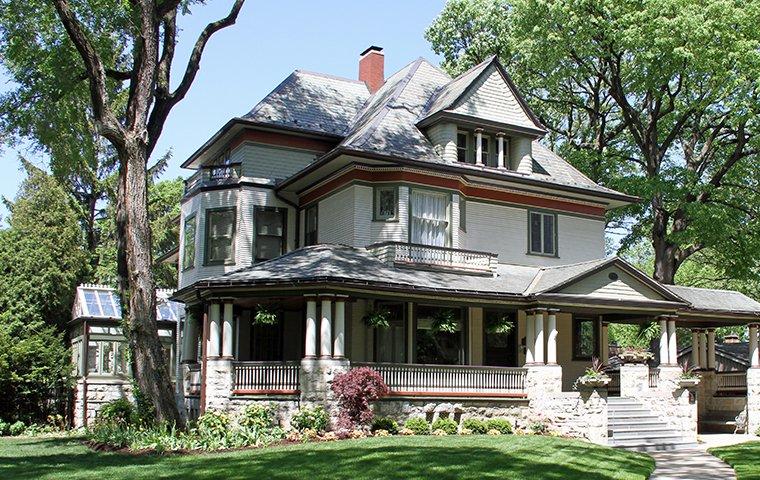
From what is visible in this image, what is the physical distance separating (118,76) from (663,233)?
2420cm

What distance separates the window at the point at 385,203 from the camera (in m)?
25.9

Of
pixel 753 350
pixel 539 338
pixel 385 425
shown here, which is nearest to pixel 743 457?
pixel 539 338

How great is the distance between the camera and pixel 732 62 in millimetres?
32344

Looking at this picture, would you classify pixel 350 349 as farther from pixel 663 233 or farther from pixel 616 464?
pixel 663 233

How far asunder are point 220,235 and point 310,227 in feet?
10.3

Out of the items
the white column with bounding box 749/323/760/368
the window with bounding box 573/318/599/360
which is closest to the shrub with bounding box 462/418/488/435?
the window with bounding box 573/318/599/360

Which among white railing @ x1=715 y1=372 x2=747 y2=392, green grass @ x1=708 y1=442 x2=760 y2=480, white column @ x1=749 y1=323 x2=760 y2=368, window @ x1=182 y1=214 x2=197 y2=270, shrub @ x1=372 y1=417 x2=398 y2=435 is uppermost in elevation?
window @ x1=182 y1=214 x2=197 y2=270

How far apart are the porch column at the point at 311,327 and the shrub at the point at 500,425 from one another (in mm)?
5367

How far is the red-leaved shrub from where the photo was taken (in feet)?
69.3

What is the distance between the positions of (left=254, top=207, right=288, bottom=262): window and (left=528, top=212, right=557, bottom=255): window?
872 cm

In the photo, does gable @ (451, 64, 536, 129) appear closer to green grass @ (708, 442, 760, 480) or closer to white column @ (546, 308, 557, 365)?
white column @ (546, 308, 557, 365)

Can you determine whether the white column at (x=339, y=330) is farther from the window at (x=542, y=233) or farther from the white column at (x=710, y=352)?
the white column at (x=710, y=352)

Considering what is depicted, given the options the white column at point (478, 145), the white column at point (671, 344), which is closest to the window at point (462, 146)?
the white column at point (478, 145)

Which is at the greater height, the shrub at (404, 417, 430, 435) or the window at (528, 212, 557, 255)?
the window at (528, 212, 557, 255)
